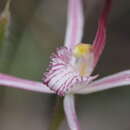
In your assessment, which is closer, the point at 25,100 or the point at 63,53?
the point at 63,53

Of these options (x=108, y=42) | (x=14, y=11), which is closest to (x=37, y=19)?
(x=14, y=11)

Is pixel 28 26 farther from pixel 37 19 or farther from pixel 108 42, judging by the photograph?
pixel 108 42

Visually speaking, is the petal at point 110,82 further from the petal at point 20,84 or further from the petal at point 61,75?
the petal at point 20,84

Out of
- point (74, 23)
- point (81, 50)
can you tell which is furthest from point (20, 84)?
point (74, 23)

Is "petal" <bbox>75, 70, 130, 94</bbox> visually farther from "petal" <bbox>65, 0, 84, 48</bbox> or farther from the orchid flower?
"petal" <bbox>65, 0, 84, 48</bbox>

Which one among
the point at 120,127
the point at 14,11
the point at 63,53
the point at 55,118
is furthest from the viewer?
the point at 120,127

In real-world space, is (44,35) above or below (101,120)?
above
